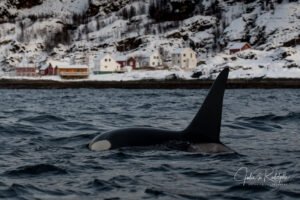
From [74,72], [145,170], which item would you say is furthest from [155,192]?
[74,72]

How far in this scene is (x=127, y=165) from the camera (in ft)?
48.3

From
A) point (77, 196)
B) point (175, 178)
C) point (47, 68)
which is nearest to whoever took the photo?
point (77, 196)

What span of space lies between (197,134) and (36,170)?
14.2 feet

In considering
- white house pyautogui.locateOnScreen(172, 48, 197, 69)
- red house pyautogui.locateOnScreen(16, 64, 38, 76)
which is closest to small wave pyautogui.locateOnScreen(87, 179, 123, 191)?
white house pyautogui.locateOnScreen(172, 48, 197, 69)

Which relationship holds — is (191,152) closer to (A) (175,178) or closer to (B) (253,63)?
(A) (175,178)

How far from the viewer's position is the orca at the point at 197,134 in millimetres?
15609

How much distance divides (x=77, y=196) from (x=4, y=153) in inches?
245

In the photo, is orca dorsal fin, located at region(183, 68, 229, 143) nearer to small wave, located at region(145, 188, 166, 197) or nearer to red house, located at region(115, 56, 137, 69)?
small wave, located at region(145, 188, 166, 197)

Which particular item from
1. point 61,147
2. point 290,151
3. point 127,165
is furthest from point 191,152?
point 61,147
